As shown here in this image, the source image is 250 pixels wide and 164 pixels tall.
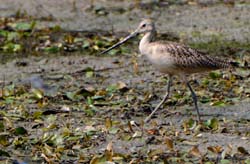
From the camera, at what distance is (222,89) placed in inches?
438

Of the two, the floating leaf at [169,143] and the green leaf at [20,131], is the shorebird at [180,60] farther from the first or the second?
the green leaf at [20,131]

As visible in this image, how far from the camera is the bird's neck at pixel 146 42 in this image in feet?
33.8

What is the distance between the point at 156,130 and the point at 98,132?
22.2 inches

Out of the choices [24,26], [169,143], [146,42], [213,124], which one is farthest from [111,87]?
[24,26]

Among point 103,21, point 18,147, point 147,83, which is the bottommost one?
point 18,147

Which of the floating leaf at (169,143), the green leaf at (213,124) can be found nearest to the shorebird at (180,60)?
the green leaf at (213,124)

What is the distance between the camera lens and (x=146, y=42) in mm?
10492

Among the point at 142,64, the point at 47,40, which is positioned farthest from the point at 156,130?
the point at 47,40

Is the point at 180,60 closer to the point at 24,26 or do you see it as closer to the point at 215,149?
the point at 215,149

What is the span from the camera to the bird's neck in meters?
10.3

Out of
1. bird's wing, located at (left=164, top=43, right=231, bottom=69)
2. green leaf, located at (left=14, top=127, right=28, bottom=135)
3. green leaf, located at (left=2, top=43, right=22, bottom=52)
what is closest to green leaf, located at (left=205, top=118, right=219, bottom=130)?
bird's wing, located at (left=164, top=43, right=231, bottom=69)

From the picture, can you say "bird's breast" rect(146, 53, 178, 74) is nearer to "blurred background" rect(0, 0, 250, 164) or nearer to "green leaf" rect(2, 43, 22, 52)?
"blurred background" rect(0, 0, 250, 164)

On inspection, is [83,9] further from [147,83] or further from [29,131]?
[29,131]

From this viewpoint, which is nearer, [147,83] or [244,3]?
[147,83]
